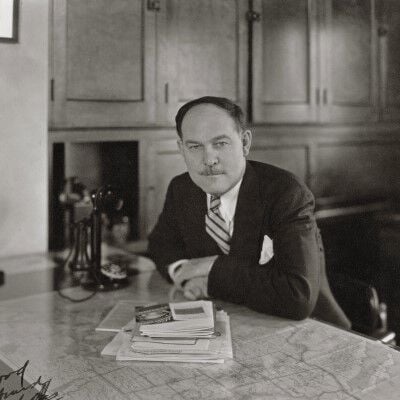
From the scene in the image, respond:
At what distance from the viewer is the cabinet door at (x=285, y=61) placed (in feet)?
11.1

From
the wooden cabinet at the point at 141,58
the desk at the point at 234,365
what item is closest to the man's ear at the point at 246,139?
the desk at the point at 234,365

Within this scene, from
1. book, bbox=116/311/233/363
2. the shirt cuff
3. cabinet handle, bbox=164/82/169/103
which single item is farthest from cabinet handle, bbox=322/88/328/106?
book, bbox=116/311/233/363

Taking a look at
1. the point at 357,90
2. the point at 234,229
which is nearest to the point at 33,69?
the point at 234,229

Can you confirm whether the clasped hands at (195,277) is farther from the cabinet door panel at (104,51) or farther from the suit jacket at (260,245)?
the cabinet door panel at (104,51)

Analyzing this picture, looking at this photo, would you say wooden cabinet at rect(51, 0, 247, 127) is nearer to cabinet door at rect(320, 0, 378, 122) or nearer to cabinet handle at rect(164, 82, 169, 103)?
cabinet handle at rect(164, 82, 169, 103)

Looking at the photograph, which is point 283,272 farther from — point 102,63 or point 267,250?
point 102,63

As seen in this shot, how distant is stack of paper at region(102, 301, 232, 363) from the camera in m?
1.48

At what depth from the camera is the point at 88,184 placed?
10.6ft

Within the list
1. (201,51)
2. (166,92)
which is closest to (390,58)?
(201,51)

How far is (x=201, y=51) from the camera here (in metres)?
3.13

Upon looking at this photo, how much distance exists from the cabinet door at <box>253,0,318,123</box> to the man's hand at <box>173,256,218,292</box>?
5.06ft

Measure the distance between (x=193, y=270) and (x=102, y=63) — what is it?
4.05ft

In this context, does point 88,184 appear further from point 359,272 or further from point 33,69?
point 359,272

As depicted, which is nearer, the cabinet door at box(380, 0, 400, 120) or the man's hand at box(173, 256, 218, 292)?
the man's hand at box(173, 256, 218, 292)
